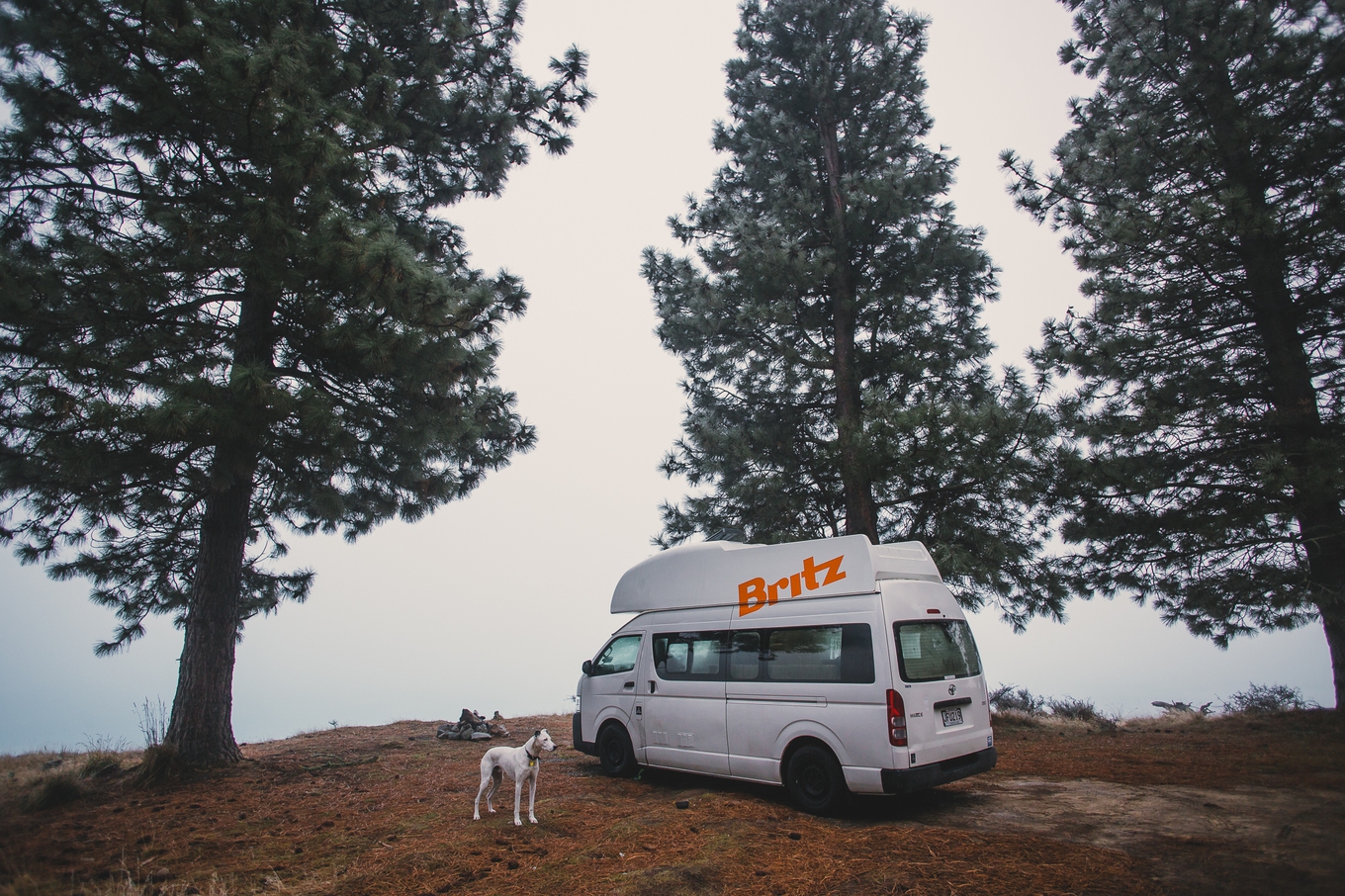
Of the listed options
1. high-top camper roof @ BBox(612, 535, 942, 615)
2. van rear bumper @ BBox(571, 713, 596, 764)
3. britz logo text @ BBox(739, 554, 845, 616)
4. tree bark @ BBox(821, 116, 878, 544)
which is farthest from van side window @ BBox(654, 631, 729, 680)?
tree bark @ BBox(821, 116, 878, 544)

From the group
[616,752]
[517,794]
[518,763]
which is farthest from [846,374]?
[517,794]

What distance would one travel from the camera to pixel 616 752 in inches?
330

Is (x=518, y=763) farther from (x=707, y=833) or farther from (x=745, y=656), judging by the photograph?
(x=745, y=656)

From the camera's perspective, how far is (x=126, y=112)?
8664 mm

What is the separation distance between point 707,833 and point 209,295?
9802 mm

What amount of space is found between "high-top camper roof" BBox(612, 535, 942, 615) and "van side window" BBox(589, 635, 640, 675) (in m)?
0.41

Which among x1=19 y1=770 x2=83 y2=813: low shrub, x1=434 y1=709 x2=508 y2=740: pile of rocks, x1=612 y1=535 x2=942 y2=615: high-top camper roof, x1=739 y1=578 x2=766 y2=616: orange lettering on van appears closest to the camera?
x1=612 y1=535 x2=942 y2=615: high-top camper roof

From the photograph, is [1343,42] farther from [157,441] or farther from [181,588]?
[181,588]

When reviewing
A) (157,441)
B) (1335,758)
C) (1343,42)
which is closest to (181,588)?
(157,441)

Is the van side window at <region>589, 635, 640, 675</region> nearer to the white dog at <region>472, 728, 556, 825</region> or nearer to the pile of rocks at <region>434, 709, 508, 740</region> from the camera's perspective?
the white dog at <region>472, 728, 556, 825</region>

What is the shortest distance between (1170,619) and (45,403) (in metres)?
17.2

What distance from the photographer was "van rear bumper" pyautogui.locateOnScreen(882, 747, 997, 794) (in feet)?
18.5

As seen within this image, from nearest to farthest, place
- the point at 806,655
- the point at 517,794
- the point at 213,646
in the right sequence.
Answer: the point at 517,794, the point at 806,655, the point at 213,646

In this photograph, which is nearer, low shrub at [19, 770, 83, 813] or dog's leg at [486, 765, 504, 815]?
dog's leg at [486, 765, 504, 815]
